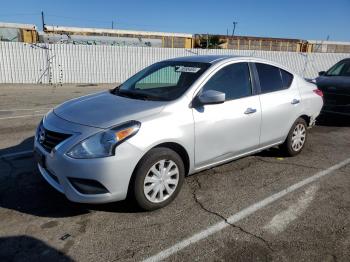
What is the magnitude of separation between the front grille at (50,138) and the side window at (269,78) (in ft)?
9.34

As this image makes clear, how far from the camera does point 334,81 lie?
845 centimetres

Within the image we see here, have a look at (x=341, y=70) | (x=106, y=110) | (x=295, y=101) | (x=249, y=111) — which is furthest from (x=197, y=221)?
(x=341, y=70)

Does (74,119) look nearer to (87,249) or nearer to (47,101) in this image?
(87,249)

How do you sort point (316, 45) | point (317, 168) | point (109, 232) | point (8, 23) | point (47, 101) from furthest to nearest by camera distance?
1. point (316, 45)
2. point (8, 23)
3. point (47, 101)
4. point (317, 168)
5. point (109, 232)

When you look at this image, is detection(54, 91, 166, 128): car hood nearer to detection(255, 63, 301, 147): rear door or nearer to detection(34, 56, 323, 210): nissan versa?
detection(34, 56, 323, 210): nissan versa

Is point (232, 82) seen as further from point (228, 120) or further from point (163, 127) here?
point (163, 127)

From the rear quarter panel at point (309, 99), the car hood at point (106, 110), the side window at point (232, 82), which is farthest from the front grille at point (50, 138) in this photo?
the rear quarter panel at point (309, 99)

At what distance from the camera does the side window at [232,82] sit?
168 inches

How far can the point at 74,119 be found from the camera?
364cm

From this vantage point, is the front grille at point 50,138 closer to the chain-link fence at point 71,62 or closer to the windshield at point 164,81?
the windshield at point 164,81

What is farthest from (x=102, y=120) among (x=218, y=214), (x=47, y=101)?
(x=47, y=101)

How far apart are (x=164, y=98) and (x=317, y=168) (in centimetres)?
277

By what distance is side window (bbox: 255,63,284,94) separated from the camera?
16.1 ft

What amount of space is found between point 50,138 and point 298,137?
3981mm
